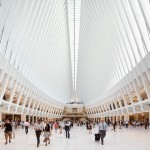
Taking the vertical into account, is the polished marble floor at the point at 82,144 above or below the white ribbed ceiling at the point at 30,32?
below

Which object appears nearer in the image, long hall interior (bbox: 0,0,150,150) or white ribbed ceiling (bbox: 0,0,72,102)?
long hall interior (bbox: 0,0,150,150)

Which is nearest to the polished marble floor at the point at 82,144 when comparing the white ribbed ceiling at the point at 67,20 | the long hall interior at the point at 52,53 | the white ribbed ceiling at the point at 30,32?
the long hall interior at the point at 52,53

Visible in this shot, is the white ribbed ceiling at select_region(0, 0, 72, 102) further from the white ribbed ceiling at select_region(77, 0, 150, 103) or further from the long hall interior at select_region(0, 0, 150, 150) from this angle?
the white ribbed ceiling at select_region(77, 0, 150, 103)

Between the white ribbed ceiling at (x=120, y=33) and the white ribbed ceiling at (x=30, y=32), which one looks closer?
the white ribbed ceiling at (x=120, y=33)

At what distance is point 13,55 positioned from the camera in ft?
80.9

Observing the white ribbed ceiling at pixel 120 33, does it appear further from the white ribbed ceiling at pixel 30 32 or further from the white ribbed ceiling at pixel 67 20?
the white ribbed ceiling at pixel 30 32

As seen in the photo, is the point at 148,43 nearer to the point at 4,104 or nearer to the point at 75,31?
the point at 4,104

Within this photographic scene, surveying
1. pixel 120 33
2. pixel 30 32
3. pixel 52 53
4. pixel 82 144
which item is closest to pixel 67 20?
pixel 52 53

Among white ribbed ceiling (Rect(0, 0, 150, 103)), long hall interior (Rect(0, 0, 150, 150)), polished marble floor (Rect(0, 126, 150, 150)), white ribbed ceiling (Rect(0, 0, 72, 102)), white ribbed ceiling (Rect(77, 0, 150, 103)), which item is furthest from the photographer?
white ribbed ceiling (Rect(0, 0, 72, 102))

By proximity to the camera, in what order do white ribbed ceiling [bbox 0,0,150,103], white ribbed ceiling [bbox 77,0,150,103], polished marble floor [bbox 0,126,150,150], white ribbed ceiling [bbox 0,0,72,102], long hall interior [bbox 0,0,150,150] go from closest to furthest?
polished marble floor [bbox 0,126,150,150] → long hall interior [bbox 0,0,150,150] → white ribbed ceiling [bbox 77,0,150,103] → white ribbed ceiling [bbox 0,0,150,103] → white ribbed ceiling [bbox 0,0,72,102]

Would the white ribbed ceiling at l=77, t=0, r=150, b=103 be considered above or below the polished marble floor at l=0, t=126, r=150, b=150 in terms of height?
above

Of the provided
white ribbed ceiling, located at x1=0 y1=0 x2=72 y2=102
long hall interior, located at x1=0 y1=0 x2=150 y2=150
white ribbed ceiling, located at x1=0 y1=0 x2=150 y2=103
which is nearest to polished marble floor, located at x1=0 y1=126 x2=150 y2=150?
long hall interior, located at x1=0 y1=0 x2=150 y2=150

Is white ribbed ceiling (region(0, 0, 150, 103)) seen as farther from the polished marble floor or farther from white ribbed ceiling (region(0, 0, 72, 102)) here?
the polished marble floor

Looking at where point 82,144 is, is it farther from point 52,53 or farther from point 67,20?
point 67,20
